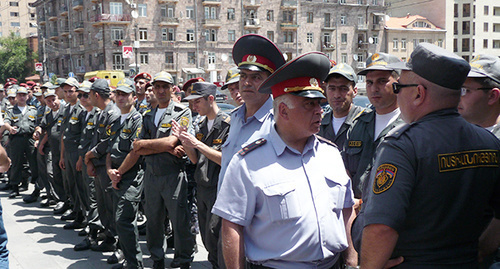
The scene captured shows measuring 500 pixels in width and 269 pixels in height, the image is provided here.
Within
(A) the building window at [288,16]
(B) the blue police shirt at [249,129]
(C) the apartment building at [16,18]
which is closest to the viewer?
(B) the blue police shirt at [249,129]

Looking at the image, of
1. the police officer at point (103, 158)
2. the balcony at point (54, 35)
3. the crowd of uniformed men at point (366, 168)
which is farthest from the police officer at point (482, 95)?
the balcony at point (54, 35)

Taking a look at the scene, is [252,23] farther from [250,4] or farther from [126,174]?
[126,174]

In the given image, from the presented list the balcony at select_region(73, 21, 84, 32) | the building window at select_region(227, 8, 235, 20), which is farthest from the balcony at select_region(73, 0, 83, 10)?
the building window at select_region(227, 8, 235, 20)

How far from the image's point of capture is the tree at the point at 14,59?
2926 inches

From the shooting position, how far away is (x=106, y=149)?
244 inches

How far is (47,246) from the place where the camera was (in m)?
7.07

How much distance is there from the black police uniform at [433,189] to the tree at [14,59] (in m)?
82.5

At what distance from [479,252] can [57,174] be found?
864cm

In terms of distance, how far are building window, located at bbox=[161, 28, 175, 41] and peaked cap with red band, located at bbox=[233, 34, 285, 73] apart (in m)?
49.2

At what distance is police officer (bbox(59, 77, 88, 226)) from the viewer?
7.87 metres

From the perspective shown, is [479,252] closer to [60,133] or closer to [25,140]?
[60,133]

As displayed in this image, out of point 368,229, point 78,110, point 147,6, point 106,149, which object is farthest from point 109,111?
point 147,6

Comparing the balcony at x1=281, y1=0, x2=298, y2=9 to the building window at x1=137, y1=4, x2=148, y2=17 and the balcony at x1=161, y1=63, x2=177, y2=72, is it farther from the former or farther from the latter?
the building window at x1=137, y1=4, x2=148, y2=17

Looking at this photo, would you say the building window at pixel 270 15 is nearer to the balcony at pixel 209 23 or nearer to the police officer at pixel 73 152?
the balcony at pixel 209 23
